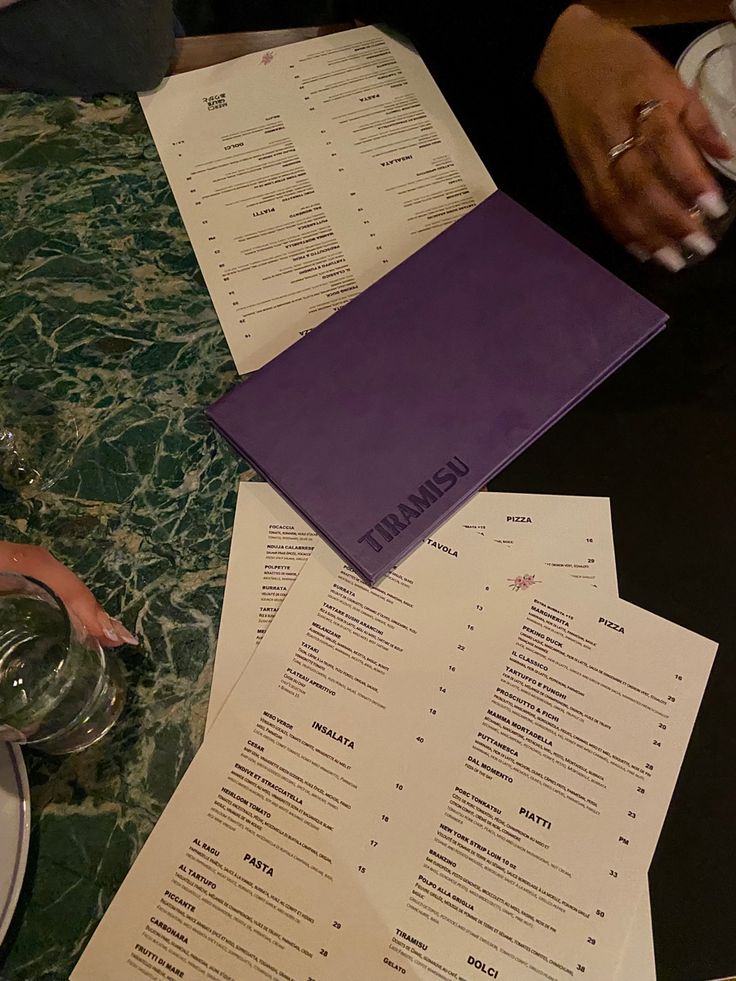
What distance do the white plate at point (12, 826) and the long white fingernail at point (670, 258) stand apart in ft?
2.08

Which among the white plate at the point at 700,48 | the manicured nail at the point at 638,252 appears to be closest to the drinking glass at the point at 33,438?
the manicured nail at the point at 638,252

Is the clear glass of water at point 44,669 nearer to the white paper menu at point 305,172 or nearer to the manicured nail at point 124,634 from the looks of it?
the manicured nail at point 124,634

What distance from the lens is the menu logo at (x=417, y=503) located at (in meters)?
0.55

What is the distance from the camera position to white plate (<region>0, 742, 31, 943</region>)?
1.45 feet

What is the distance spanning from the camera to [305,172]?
730 millimetres

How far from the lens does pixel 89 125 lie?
2.47 feet

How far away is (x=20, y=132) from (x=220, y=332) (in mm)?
322

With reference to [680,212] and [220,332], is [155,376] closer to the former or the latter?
[220,332]

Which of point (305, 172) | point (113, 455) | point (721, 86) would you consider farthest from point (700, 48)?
point (113, 455)

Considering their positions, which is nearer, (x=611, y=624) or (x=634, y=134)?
(x=611, y=624)

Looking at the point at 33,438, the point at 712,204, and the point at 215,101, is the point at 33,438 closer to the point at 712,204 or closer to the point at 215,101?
the point at 215,101

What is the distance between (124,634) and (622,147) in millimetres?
568

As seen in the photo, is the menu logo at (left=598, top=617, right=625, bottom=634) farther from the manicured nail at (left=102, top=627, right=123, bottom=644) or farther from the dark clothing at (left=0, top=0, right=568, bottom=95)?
the dark clothing at (left=0, top=0, right=568, bottom=95)

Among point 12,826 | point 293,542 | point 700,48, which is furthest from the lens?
point 700,48
